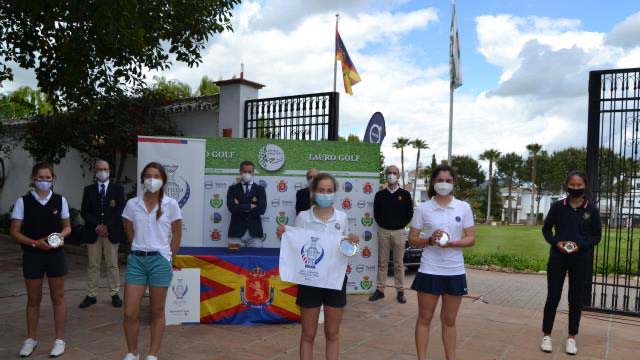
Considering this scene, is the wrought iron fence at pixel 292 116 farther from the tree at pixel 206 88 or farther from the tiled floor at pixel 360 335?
the tree at pixel 206 88

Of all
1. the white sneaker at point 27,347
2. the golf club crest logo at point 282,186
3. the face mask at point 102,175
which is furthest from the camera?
the golf club crest logo at point 282,186

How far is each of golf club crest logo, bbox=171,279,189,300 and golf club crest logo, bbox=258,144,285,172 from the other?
98.3 inches

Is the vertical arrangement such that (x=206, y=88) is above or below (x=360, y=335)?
above

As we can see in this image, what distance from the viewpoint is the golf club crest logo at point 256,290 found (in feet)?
20.4

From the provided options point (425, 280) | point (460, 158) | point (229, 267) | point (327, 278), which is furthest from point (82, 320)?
point (460, 158)

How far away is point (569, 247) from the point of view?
526 cm

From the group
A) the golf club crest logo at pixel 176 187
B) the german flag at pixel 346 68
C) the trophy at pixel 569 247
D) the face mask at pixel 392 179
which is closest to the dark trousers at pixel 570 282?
the trophy at pixel 569 247

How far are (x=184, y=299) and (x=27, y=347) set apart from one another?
1.68 meters

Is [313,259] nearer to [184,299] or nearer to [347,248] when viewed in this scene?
[347,248]

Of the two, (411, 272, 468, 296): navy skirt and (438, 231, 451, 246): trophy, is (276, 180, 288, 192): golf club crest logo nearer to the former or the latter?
(411, 272, 468, 296): navy skirt

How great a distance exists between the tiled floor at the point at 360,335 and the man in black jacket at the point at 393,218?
490mm

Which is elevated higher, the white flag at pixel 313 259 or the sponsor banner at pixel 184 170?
the sponsor banner at pixel 184 170

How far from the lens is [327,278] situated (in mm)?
3912

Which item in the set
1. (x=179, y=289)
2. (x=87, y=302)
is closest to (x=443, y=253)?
(x=179, y=289)
